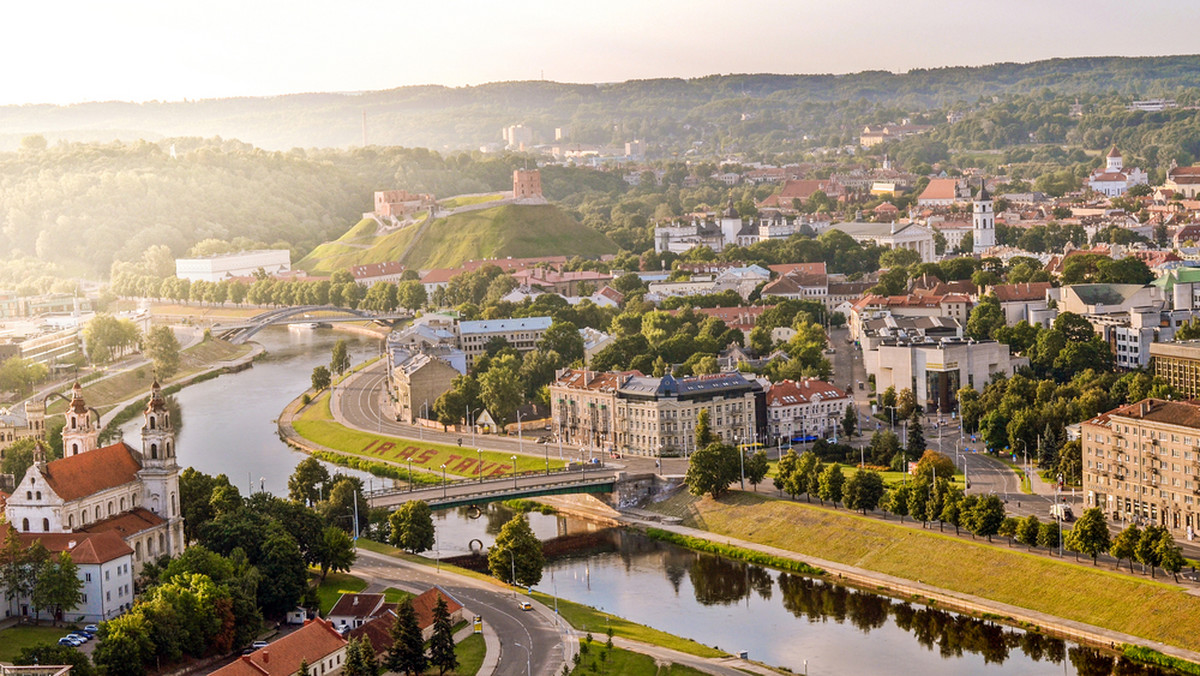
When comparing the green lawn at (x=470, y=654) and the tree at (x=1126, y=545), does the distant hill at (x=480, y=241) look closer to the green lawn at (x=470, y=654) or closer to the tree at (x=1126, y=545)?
the tree at (x=1126, y=545)

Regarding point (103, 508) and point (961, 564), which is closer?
point (103, 508)

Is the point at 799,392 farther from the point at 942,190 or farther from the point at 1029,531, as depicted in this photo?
the point at 942,190

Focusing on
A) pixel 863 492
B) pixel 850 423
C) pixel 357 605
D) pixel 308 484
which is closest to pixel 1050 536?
pixel 863 492

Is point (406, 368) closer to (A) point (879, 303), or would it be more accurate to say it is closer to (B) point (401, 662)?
(A) point (879, 303)

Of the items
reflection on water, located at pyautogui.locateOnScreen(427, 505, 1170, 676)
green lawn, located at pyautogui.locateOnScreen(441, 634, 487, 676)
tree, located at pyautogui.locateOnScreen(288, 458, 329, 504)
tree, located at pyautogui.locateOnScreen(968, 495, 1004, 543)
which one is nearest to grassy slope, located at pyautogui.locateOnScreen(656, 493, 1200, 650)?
tree, located at pyautogui.locateOnScreen(968, 495, 1004, 543)

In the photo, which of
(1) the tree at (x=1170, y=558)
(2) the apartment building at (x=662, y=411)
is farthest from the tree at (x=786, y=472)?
(1) the tree at (x=1170, y=558)

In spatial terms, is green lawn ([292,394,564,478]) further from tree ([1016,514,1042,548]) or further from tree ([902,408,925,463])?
tree ([1016,514,1042,548])
